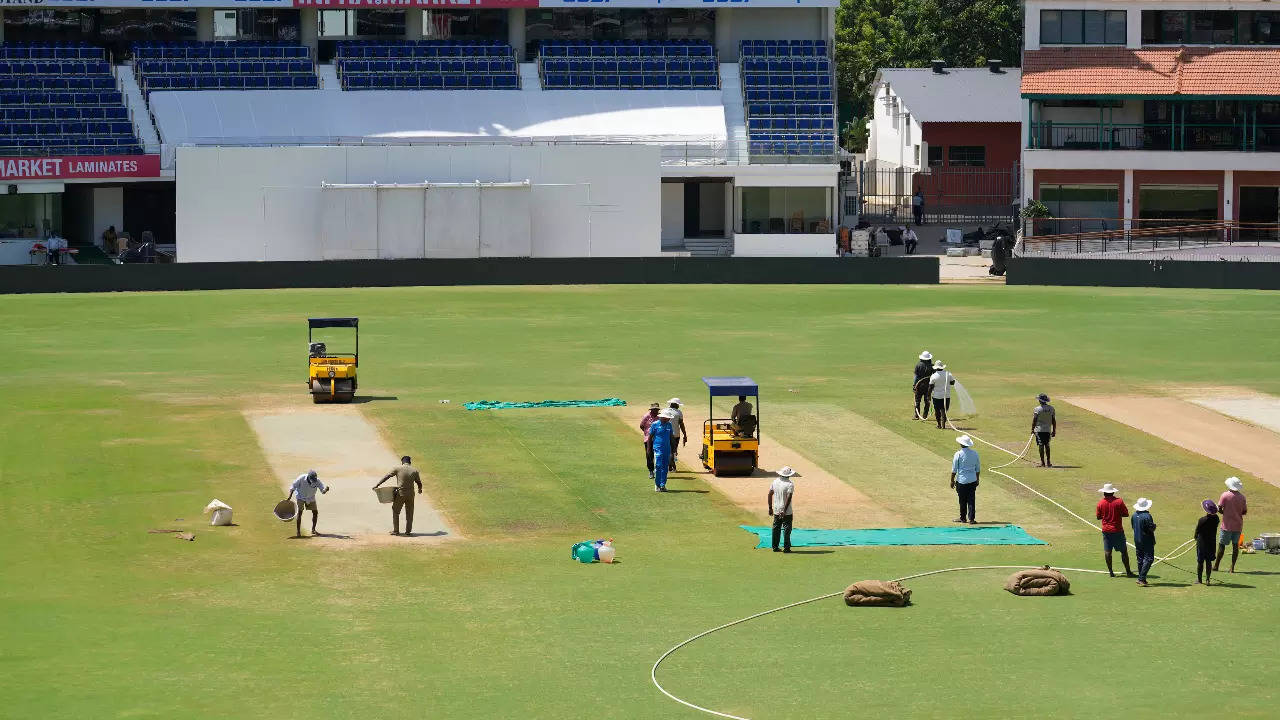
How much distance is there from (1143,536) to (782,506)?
553cm

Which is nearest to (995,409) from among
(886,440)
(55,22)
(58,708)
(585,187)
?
(886,440)

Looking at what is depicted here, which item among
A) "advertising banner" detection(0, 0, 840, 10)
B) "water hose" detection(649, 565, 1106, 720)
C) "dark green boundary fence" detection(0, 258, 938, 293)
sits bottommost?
"water hose" detection(649, 565, 1106, 720)

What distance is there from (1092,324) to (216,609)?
138 ft

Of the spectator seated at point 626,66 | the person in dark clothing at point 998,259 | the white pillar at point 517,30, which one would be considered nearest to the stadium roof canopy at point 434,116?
the spectator seated at point 626,66

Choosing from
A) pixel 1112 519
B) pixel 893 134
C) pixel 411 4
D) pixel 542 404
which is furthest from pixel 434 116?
pixel 1112 519

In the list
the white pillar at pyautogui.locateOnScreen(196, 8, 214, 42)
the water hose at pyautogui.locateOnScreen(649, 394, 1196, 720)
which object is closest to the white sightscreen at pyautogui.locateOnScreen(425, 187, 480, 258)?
→ the white pillar at pyautogui.locateOnScreen(196, 8, 214, 42)

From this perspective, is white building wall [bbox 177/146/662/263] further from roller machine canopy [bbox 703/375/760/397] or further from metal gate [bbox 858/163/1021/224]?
roller machine canopy [bbox 703/375/760/397]

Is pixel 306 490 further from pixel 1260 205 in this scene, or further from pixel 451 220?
pixel 1260 205

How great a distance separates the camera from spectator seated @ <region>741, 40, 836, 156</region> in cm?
8206

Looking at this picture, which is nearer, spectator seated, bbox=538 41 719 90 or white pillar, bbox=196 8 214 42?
white pillar, bbox=196 8 214 42

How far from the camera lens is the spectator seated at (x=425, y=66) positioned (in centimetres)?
8256

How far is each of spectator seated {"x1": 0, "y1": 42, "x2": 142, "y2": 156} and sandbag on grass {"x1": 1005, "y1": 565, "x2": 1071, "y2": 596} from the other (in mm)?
59396

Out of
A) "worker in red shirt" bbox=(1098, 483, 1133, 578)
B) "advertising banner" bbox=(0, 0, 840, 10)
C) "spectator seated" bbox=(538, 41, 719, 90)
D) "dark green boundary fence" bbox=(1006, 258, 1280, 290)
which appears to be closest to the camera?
"worker in red shirt" bbox=(1098, 483, 1133, 578)

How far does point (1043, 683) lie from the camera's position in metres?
20.6
